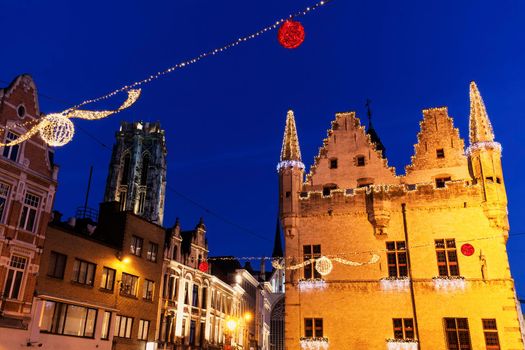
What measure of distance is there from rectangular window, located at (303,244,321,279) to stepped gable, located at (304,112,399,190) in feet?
13.4

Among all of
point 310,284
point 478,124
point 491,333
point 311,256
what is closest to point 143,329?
point 310,284

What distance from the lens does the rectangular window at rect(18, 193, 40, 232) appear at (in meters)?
26.1

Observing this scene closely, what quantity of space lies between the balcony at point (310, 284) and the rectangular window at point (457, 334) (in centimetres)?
721

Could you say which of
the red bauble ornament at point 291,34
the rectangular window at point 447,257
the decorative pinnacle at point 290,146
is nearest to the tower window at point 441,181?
the rectangular window at point 447,257

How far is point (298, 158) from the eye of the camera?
3228cm

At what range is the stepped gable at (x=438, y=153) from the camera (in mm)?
29609

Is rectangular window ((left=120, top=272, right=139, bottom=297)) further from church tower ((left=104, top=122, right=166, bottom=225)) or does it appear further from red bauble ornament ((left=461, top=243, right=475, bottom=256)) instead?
church tower ((left=104, top=122, right=166, bottom=225))

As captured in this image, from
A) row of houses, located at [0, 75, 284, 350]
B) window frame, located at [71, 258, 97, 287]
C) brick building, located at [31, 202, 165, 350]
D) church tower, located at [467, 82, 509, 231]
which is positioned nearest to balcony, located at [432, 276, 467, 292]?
church tower, located at [467, 82, 509, 231]

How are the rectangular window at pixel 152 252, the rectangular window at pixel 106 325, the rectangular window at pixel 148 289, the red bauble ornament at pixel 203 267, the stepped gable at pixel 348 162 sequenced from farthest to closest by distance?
the red bauble ornament at pixel 203 267 < the rectangular window at pixel 152 252 < the rectangular window at pixel 148 289 < the rectangular window at pixel 106 325 < the stepped gable at pixel 348 162

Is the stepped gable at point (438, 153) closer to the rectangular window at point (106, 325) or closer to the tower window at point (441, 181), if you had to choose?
the tower window at point (441, 181)

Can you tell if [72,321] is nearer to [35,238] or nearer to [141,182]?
[35,238]

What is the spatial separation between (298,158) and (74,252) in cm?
1586

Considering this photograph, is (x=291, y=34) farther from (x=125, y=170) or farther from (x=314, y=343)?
(x=125, y=170)

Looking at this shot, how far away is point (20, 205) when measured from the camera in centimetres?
2580
